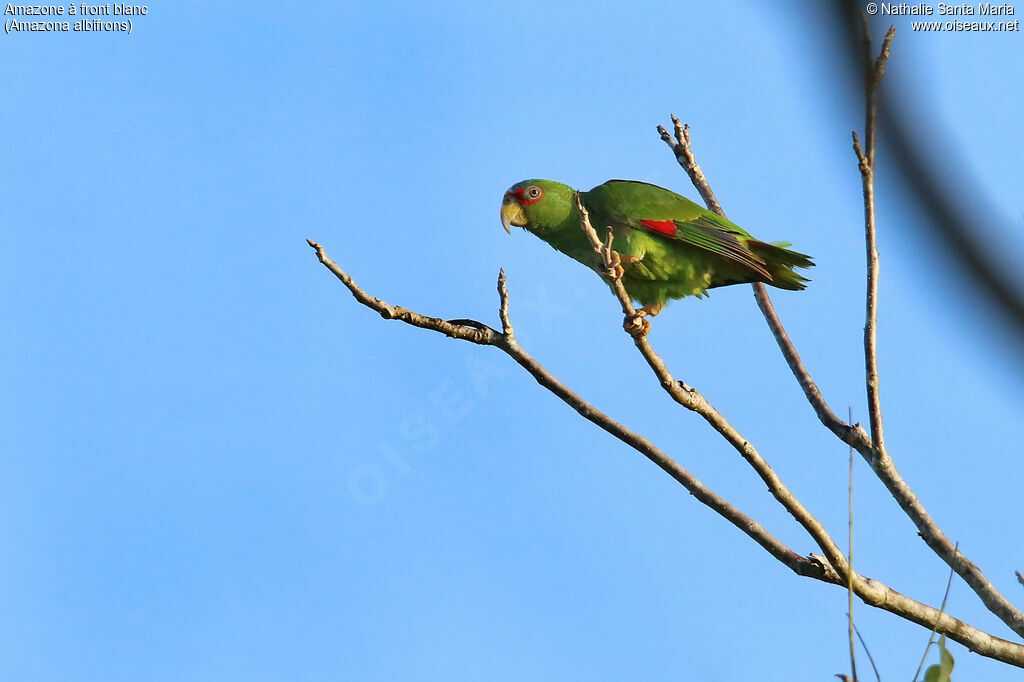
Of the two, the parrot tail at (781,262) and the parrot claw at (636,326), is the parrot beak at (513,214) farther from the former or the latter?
the parrot claw at (636,326)

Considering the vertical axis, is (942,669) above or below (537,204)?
below

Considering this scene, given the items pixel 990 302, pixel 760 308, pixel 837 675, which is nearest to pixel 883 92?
pixel 990 302

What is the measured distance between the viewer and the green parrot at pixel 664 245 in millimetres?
7883

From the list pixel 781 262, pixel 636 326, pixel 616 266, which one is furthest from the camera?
pixel 781 262

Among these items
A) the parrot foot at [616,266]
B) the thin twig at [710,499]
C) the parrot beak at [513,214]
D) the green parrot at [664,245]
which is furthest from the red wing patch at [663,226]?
the thin twig at [710,499]

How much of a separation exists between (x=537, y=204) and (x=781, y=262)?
2.40m

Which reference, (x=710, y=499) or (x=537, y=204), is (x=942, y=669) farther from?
(x=537, y=204)

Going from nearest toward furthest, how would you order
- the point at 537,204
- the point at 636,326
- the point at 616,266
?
the point at 636,326
the point at 616,266
the point at 537,204

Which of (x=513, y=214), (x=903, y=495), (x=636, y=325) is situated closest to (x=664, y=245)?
(x=513, y=214)

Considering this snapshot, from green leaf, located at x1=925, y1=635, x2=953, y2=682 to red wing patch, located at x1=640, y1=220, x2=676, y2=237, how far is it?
204 inches

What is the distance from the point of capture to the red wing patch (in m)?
8.09

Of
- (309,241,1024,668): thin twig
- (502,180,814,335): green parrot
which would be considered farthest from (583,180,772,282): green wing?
(309,241,1024,668): thin twig

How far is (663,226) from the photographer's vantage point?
811cm

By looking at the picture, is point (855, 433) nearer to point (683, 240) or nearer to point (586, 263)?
point (683, 240)
